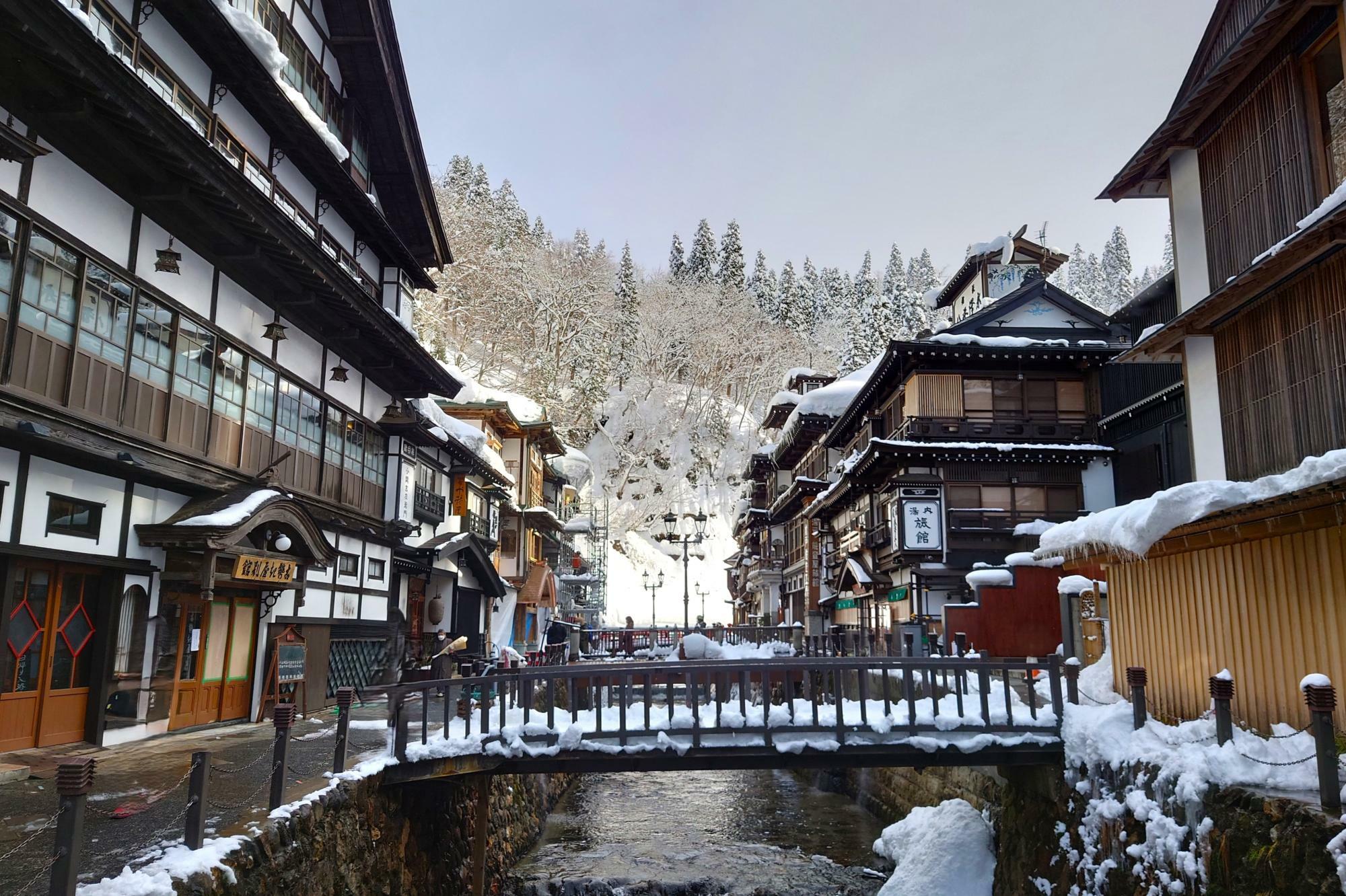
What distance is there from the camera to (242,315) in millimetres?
16234

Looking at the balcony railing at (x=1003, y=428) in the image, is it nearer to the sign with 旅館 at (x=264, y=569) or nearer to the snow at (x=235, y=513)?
the sign with 旅館 at (x=264, y=569)

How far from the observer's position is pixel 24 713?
11.4 meters

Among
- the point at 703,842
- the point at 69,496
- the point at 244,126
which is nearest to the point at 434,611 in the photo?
the point at 703,842

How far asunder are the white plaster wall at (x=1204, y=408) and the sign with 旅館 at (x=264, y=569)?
16485mm

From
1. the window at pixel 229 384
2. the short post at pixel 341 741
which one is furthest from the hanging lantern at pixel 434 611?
the short post at pixel 341 741

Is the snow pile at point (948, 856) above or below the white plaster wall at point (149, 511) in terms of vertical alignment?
below

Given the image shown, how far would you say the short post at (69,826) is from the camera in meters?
6.05

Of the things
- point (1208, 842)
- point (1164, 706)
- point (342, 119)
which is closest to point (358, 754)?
point (1208, 842)

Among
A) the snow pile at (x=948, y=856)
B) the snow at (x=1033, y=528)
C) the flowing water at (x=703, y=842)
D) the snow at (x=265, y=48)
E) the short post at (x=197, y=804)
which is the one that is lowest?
the flowing water at (x=703, y=842)

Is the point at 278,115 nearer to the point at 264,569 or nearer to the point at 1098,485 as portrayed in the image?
the point at 264,569

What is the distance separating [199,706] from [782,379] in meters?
69.2

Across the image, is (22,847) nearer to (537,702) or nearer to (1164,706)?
(1164,706)

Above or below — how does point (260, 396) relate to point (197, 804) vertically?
above

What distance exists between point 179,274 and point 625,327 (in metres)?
67.5
